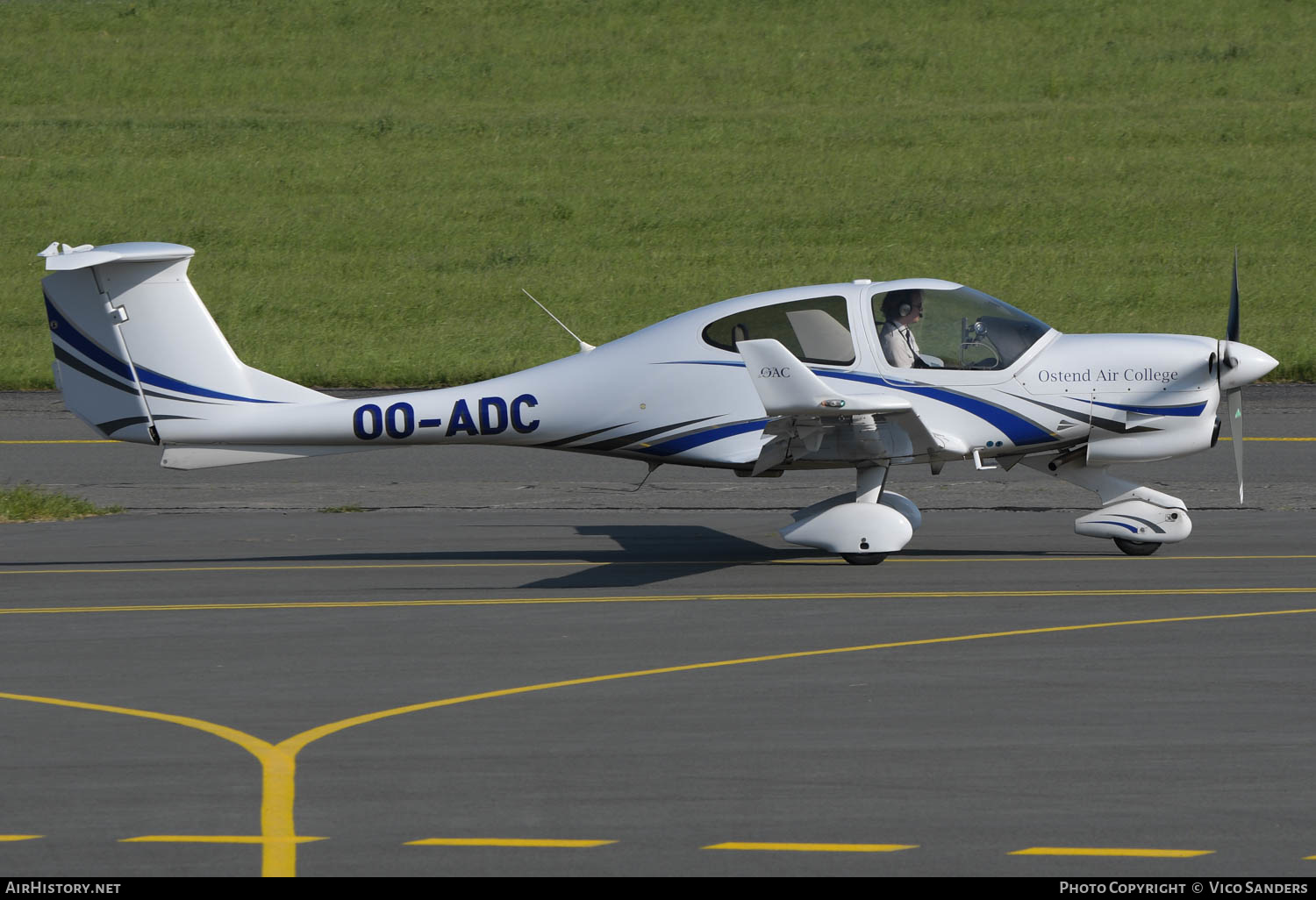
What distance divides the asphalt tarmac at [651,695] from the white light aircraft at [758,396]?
922 millimetres

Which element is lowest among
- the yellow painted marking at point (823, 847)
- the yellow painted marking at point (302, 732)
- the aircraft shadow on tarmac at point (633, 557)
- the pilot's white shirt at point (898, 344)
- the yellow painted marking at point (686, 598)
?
the yellow painted marking at point (823, 847)

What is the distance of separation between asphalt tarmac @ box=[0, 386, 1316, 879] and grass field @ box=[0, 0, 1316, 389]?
12286mm

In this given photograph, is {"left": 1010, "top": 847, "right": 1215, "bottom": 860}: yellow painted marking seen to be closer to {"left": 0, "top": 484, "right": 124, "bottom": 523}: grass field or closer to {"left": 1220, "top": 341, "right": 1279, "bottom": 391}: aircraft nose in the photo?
{"left": 1220, "top": 341, "right": 1279, "bottom": 391}: aircraft nose

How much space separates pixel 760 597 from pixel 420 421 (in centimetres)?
332

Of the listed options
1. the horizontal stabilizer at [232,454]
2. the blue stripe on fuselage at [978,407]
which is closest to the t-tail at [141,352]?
the horizontal stabilizer at [232,454]

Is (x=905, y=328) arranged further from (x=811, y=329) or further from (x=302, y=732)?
(x=302, y=732)

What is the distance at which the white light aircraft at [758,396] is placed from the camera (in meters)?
13.0

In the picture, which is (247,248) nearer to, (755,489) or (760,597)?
(755,489)

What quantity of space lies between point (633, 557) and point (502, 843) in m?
7.25

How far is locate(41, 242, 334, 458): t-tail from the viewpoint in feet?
42.6

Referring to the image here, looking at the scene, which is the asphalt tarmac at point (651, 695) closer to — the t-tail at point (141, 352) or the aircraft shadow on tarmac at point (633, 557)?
the aircraft shadow on tarmac at point (633, 557)

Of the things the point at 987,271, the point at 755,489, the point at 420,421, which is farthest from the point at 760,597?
the point at 987,271

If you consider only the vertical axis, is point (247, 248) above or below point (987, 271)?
above
